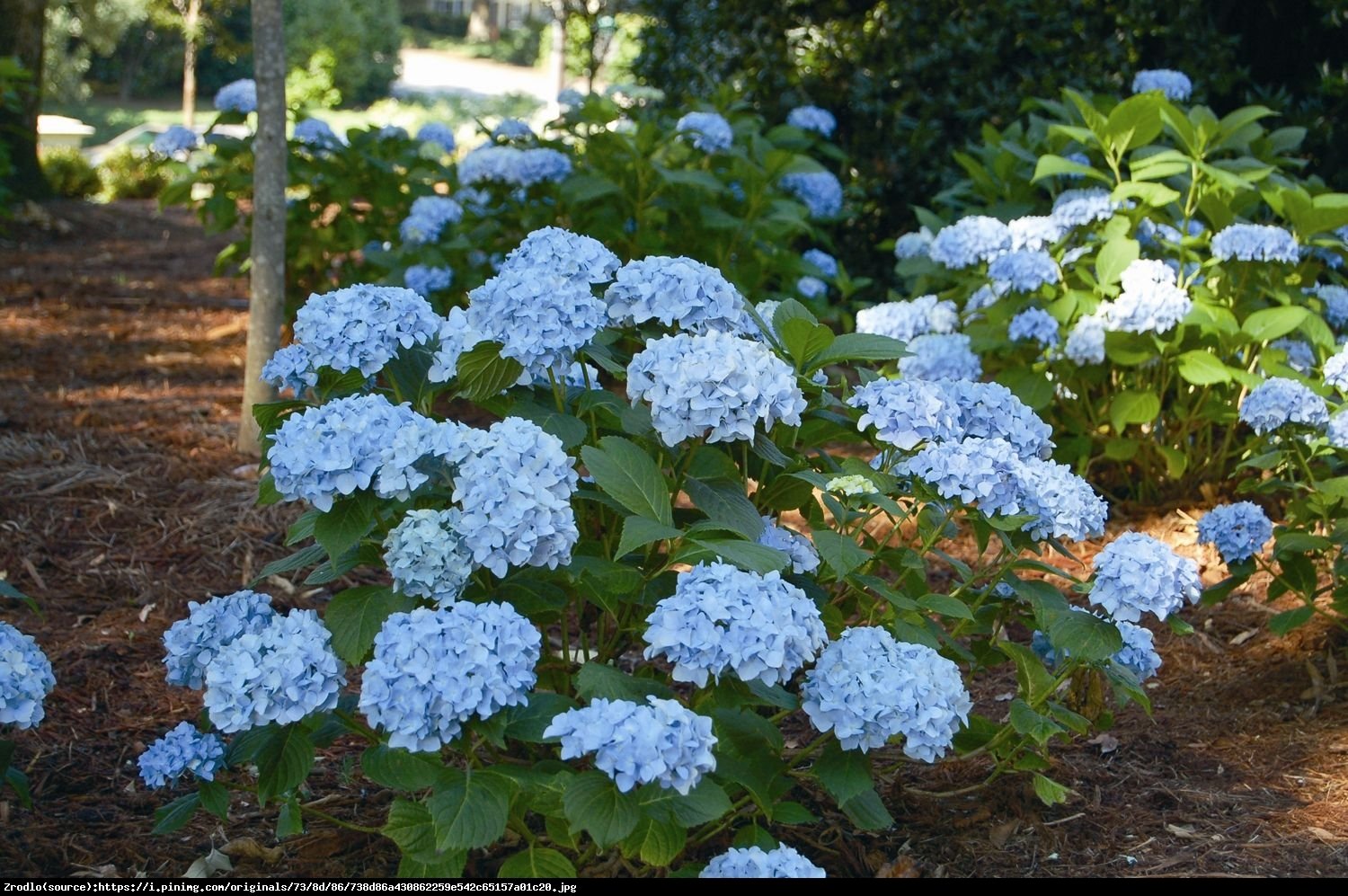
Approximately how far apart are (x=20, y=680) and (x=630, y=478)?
0.90 metres

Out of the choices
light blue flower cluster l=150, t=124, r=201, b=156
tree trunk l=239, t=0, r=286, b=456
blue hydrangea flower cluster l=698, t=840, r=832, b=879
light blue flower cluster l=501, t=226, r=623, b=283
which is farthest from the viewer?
light blue flower cluster l=150, t=124, r=201, b=156

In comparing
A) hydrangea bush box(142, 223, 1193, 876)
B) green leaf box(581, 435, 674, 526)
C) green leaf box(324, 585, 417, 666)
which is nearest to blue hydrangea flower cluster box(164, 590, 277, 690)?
hydrangea bush box(142, 223, 1193, 876)

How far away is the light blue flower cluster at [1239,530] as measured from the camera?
2.72 meters

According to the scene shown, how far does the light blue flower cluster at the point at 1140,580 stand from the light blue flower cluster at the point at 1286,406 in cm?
95

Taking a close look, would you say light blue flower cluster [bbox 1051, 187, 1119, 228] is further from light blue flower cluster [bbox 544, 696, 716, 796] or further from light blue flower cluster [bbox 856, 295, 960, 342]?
light blue flower cluster [bbox 544, 696, 716, 796]

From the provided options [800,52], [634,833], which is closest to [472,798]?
[634,833]

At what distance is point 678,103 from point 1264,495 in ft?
12.7

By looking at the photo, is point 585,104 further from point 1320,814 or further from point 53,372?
point 1320,814

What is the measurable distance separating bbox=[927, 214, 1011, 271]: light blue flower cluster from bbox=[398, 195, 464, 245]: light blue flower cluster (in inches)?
68.3

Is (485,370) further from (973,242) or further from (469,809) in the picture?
(973,242)

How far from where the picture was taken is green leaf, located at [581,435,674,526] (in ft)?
5.79

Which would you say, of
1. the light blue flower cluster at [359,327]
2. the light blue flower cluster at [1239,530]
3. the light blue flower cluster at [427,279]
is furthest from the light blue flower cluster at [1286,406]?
the light blue flower cluster at [427,279]

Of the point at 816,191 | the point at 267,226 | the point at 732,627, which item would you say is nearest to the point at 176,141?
the point at 267,226

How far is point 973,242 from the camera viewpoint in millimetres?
3678
